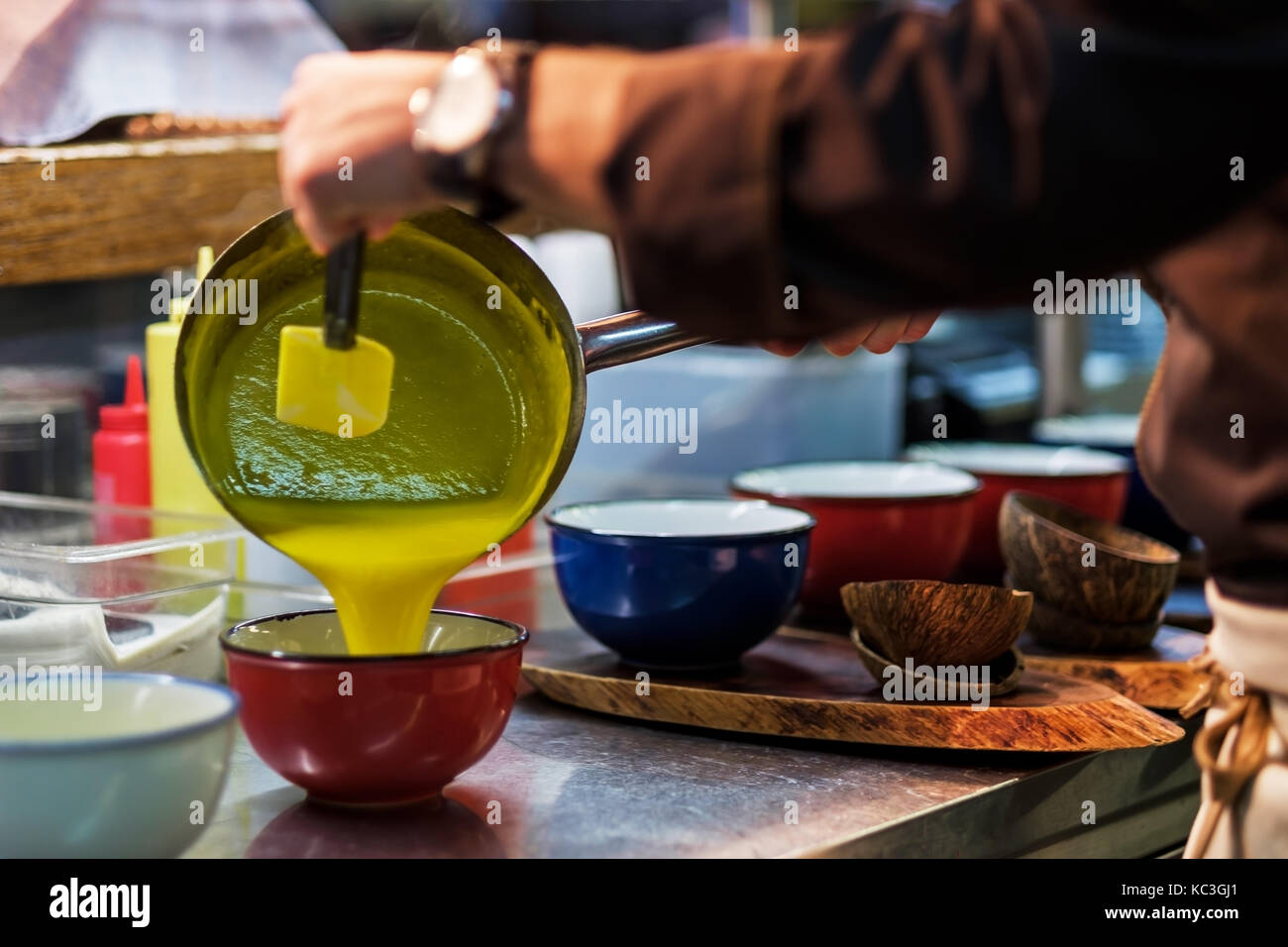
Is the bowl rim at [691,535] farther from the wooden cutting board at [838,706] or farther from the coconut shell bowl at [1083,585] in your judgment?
the coconut shell bowl at [1083,585]

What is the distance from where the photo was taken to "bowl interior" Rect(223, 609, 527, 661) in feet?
3.90

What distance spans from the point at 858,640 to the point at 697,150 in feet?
2.38

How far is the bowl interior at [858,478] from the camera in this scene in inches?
75.0

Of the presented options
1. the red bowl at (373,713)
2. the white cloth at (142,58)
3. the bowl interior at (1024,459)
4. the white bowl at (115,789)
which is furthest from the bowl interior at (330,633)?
the bowl interior at (1024,459)

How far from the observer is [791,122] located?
84cm

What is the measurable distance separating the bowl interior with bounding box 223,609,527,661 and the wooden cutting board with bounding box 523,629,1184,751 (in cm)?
23

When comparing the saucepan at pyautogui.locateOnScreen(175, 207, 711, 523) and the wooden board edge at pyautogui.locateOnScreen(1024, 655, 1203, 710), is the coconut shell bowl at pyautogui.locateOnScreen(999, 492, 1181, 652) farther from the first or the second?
the saucepan at pyautogui.locateOnScreen(175, 207, 711, 523)

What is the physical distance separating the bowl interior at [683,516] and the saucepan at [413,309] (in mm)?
357

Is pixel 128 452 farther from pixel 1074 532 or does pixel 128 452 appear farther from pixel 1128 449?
pixel 1128 449

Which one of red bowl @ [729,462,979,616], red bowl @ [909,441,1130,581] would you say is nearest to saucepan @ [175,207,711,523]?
red bowl @ [729,462,979,616]

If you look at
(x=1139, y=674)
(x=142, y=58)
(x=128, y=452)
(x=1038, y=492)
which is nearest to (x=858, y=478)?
(x=1038, y=492)

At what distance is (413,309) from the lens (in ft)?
4.25
